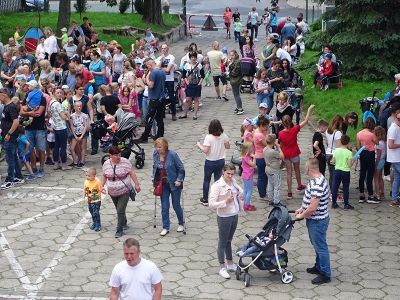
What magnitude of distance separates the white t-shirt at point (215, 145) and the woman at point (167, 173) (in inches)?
52.0

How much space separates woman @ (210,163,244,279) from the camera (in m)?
12.9

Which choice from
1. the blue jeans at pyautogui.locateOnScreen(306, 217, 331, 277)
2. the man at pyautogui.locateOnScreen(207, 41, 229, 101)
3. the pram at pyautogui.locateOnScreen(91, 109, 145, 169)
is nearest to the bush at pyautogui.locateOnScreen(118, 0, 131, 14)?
the man at pyautogui.locateOnScreen(207, 41, 229, 101)

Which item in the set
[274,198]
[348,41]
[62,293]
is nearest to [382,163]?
[274,198]

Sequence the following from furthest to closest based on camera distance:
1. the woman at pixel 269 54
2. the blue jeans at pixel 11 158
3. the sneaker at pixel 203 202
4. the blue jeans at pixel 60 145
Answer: the woman at pixel 269 54
the blue jeans at pixel 60 145
the blue jeans at pixel 11 158
the sneaker at pixel 203 202

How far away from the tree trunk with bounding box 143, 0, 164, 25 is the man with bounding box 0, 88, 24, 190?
22.1 m

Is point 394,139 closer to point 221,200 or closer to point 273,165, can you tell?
point 273,165

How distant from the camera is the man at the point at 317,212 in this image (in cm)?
1255

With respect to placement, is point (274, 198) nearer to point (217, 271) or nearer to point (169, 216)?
point (169, 216)

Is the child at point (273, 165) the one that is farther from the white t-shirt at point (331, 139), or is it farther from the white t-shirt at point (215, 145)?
the white t-shirt at point (331, 139)

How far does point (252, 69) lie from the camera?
25.1 metres

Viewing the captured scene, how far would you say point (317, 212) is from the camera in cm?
1266

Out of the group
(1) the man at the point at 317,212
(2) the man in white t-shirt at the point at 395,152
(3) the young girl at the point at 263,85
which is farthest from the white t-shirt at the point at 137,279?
(3) the young girl at the point at 263,85

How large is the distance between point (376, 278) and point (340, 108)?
33.5 ft

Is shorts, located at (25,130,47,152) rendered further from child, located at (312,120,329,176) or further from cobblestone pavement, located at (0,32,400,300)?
child, located at (312,120,329,176)
